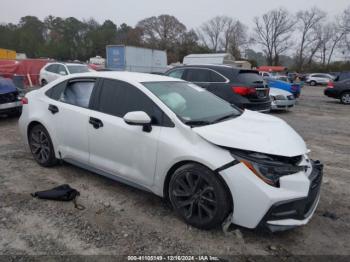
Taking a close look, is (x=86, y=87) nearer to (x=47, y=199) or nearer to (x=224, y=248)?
(x=47, y=199)

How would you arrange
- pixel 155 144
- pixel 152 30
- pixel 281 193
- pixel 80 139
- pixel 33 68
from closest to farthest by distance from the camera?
1. pixel 281 193
2. pixel 155 144
3. pixel 80 139
4. pixel 33 68
5. pixel 152 30

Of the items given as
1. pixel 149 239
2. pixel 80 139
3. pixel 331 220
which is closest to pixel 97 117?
pixel 80 139

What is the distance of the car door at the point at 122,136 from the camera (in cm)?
322

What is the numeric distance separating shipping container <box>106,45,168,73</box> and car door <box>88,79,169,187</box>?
66.9 feet

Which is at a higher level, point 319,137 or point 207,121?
point 207,121

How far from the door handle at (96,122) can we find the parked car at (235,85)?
4.14m

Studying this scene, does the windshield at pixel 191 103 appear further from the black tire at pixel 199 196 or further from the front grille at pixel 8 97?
the front grille at pixel 8 97

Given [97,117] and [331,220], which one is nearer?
[331,220]

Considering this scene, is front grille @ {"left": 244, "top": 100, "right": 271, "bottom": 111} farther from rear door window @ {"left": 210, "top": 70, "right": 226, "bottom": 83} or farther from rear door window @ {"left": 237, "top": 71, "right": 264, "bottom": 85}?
rear door window @ {"left": 210, "top": 70, "right": 226, "bottom": 83}

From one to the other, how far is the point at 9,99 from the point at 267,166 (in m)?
7.43

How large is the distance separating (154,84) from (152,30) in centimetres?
7777

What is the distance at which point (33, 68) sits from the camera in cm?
1978

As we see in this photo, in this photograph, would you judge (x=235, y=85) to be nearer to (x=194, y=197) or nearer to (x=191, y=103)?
(x=191, y=103)

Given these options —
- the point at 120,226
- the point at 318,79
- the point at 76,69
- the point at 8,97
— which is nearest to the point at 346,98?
the point at 76,69
